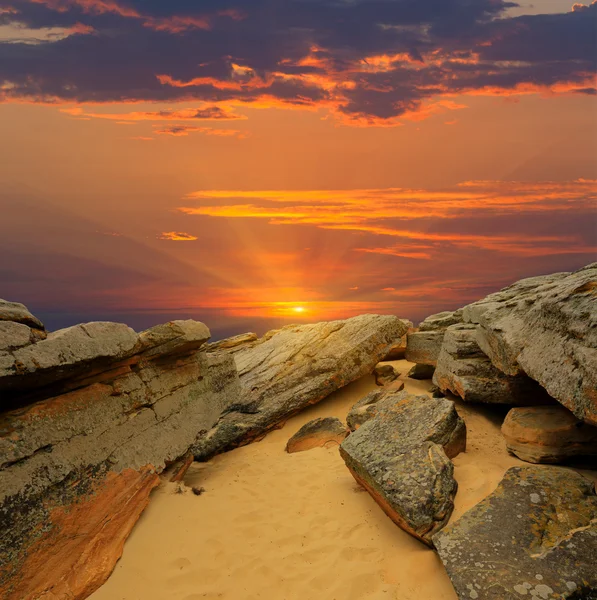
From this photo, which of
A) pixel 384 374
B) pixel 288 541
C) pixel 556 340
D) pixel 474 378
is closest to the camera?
pixel 556 340

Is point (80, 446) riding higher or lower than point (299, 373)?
higher

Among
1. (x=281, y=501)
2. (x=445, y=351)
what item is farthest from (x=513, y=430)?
(x=281, y=501)

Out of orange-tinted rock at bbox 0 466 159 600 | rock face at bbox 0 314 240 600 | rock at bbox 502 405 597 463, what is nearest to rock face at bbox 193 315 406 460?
rock face at bbox 0 314 240 600

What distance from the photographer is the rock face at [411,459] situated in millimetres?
7070

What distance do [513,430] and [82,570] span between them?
722 cm

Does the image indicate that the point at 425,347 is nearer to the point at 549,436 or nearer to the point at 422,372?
the point at 422,372

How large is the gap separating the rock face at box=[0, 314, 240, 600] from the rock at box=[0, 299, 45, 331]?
12.4 inches

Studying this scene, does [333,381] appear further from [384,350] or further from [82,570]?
[82,570]

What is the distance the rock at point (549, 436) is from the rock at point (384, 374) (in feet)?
19.8

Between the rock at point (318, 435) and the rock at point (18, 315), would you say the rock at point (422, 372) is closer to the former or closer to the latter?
the rock at point (318, 435)

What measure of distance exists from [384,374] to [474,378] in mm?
4576

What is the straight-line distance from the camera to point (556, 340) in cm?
716

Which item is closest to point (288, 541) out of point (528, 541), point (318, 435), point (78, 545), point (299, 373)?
point (78, 545)

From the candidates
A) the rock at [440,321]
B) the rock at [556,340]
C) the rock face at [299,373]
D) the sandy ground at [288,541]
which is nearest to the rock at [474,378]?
the sandy ground at [288,541]
